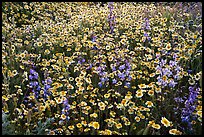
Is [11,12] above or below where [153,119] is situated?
above

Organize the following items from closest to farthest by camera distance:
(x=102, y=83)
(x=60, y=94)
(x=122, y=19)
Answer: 1. (x=60, y=94)
2. (x=102, y=83)
3. (x=122, y=19)

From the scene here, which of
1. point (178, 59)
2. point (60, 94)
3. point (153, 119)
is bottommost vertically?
point (153, 119)

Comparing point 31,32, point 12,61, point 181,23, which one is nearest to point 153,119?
point 12,61

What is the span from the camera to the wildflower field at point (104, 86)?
7.88 ft

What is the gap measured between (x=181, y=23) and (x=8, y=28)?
2.61m

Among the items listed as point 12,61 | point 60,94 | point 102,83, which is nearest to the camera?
point 60,94

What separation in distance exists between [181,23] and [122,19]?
0.92 m

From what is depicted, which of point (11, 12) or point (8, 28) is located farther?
point (11, 12)

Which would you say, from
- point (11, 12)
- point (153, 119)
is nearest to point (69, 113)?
point (153, 119)

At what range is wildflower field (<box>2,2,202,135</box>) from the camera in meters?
2.40

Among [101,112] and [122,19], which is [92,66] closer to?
[101,112]

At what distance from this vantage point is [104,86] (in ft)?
9.63

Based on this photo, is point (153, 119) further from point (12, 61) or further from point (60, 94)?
point (12, 61)

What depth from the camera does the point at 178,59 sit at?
10.0ft
